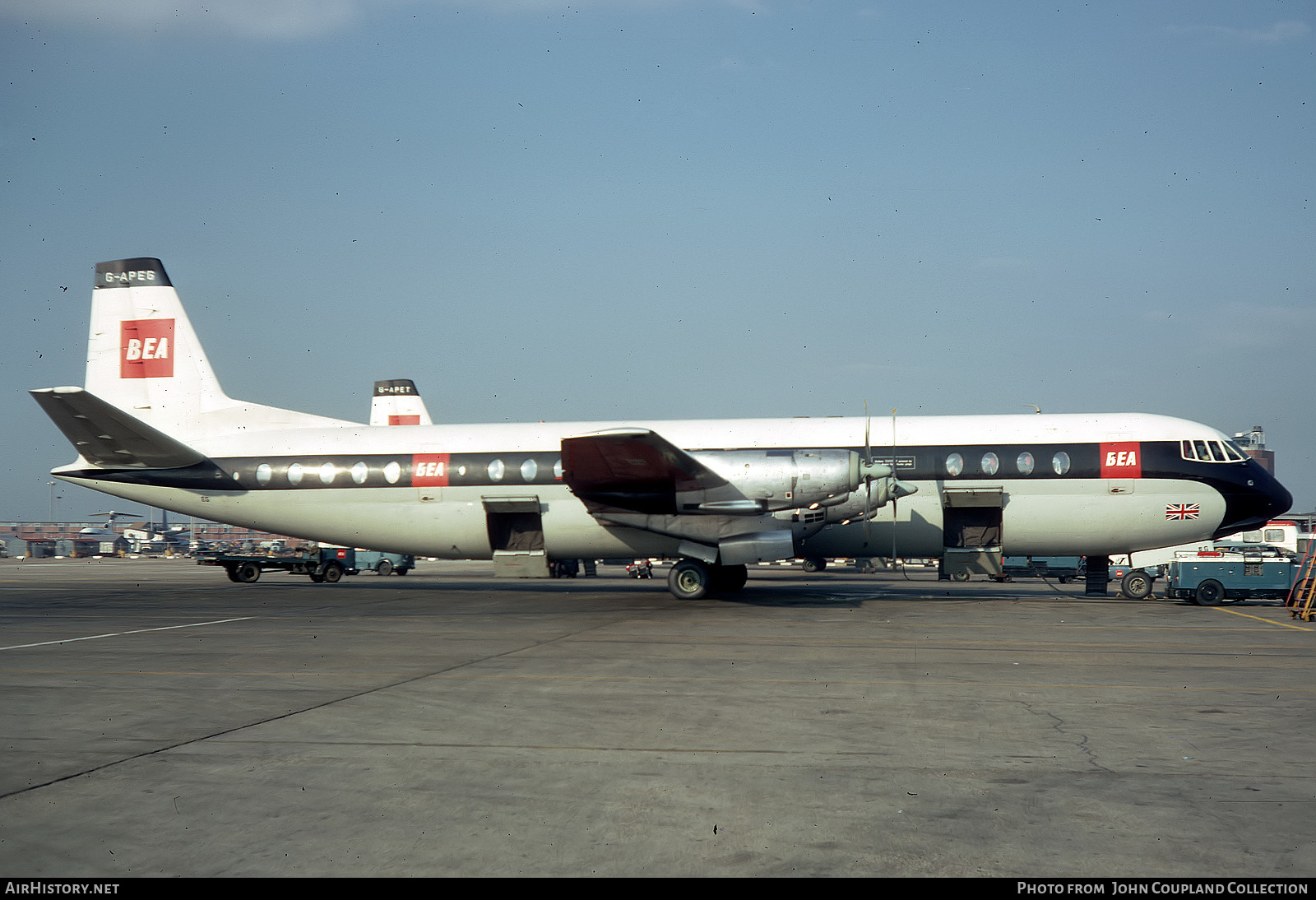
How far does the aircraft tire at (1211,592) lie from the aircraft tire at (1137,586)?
2.48 m

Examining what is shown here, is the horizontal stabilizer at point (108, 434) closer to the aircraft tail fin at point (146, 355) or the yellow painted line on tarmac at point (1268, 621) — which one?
the aircraft tail fin at point (146, 355)

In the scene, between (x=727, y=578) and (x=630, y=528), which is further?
(x=727, y=578)

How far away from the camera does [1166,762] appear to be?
796 centimetres

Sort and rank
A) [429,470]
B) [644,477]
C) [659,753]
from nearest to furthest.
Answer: [659,753] → [644,477] → [429,470]

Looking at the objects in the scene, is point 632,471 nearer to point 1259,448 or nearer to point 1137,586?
point 1137,586

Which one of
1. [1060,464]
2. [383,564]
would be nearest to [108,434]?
[383,564]

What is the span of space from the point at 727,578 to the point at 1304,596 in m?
15.2

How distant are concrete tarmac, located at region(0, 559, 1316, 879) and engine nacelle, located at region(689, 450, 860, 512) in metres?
5.74

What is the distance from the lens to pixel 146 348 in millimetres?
28844

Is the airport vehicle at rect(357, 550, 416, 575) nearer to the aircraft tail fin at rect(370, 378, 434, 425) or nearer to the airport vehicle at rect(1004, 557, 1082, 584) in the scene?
the aircraft tail fin at rect(370, 378, 434, 425)

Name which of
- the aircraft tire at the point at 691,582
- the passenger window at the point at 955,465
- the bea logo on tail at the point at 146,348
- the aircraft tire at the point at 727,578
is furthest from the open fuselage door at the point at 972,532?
the bea logo on tail at the point at 146,348

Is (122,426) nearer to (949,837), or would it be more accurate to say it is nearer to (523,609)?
(523,609)

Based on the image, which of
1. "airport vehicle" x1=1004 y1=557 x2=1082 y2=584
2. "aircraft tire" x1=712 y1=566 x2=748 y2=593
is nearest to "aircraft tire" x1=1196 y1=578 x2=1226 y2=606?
"aircraft tire" x1=712 y1=566 x2=748 y2=593
